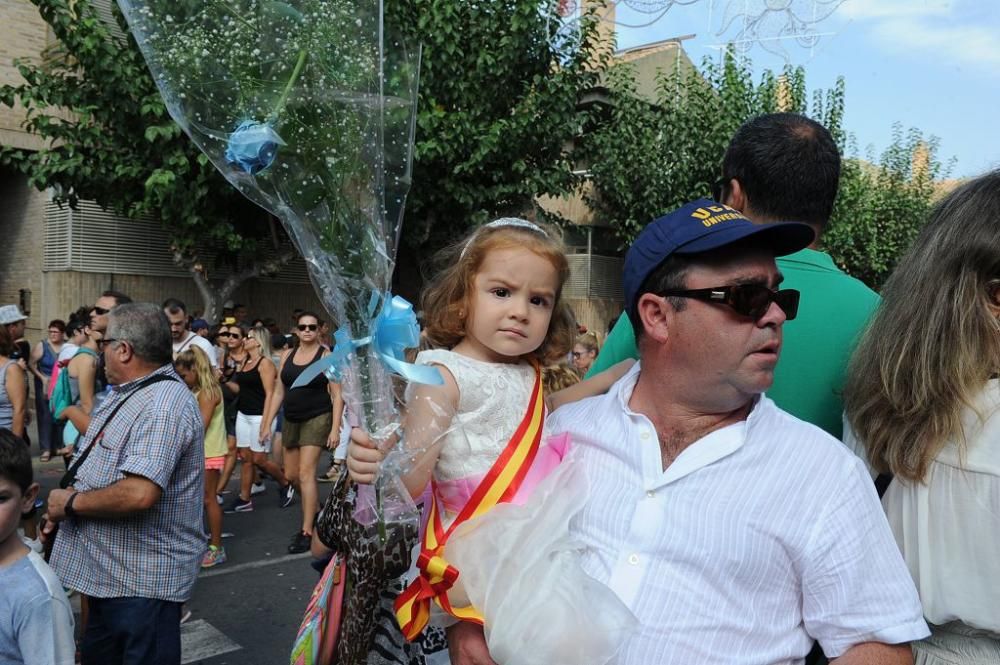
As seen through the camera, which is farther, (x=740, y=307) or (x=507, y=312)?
(x=507, y=312)

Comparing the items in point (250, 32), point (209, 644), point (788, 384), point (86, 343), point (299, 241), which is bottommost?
point (209, 644)

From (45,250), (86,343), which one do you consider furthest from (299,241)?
(45,250)

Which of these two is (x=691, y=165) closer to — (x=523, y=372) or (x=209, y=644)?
(x=209, y=644)

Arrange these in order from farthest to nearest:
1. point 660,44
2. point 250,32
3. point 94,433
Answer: point 660,44, point 94,433, point 250,32

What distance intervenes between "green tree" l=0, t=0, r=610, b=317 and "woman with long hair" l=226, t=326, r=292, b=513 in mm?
3174

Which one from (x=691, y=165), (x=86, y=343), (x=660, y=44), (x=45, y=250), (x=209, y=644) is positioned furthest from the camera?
(x=660, y=44)

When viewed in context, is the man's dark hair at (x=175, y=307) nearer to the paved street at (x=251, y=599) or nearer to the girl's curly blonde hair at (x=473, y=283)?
the paved street at (x=251, y=599)

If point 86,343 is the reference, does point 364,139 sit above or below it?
above

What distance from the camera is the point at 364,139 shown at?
1.70m

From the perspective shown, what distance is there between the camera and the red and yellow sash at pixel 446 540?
1702mm

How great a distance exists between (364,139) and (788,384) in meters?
1.28

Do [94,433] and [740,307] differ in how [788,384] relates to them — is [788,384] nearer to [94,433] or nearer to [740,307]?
[740,307]

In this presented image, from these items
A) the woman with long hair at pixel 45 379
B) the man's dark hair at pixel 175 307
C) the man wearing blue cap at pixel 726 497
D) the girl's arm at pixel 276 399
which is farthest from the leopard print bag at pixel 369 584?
the woman with long hair at pixel 45 379

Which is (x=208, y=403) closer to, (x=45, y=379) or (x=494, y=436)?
(x=494, y=436)
